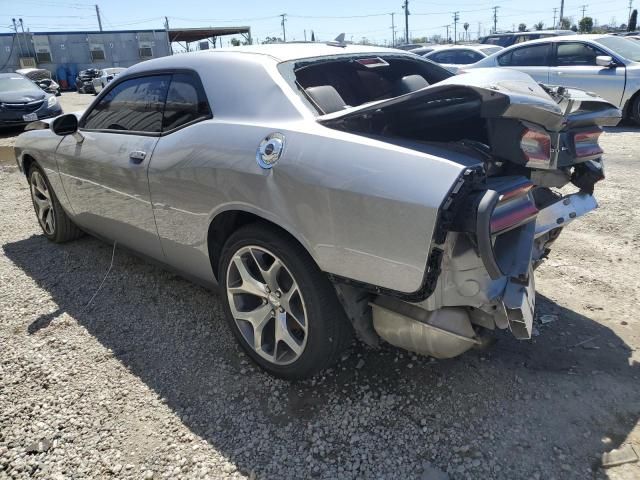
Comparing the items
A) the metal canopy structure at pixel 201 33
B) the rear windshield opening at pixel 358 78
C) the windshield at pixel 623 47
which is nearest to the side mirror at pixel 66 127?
the rear windshield opening at pixel 358 78

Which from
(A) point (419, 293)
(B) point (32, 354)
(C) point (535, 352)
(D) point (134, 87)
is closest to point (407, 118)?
(A) point (419, 293)

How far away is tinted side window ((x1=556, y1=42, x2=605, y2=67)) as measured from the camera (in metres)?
9.31

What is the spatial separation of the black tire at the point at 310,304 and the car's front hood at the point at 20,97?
480 inches

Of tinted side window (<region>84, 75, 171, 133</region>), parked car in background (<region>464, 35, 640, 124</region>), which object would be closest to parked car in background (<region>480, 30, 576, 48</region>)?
parked car in background (<region>464, 35, 640, 124</region>)

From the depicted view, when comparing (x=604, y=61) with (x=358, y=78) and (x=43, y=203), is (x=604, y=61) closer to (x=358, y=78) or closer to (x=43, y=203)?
(x=358, y=78)

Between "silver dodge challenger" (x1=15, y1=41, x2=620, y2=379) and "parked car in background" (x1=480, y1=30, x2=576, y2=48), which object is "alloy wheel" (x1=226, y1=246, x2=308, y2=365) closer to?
"silver dodge challenger" (x1=15, y1=41, x2=620, y2=379)

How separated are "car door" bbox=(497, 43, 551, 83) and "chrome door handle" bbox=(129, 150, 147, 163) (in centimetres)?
843

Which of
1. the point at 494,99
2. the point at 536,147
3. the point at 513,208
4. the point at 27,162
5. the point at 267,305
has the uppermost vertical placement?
the point at 494,99

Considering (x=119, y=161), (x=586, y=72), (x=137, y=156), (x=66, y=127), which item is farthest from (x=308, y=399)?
(x=586, y=72)

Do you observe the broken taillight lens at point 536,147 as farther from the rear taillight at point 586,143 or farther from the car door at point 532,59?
the car door at point 532,59

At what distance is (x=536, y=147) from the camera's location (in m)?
2.12

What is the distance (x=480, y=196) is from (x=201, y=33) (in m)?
49.7

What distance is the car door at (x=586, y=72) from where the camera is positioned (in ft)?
29.3

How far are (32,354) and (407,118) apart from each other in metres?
2.58
